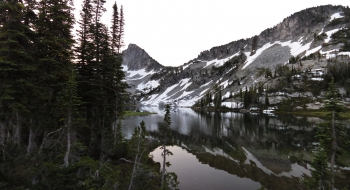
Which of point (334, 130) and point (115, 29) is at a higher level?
point (115, 29)

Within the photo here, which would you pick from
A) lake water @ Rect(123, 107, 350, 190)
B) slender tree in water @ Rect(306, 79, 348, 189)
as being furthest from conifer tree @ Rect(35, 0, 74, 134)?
slender tree in water @ Rect(306, 79, 348, 189)

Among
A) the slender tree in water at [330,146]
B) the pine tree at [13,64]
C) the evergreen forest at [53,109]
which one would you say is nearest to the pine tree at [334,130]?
the slender tree in water at [330,146]

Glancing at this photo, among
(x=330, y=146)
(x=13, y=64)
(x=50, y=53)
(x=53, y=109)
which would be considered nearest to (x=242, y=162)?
(x=330, y=146)

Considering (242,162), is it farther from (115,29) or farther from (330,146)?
(115,29)

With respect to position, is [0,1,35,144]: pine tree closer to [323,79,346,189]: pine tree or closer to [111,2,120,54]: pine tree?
[111,2,120,54]: pine tree

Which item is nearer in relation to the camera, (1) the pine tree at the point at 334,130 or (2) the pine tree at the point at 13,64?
(1) the pine tree at the point at 334,130

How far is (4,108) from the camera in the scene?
14.9 metres

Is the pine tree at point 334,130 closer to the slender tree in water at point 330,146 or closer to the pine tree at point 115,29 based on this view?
the slender tree in water at point 330,146

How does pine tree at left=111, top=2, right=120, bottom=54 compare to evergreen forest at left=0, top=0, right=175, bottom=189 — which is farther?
pine tree at left=111, top=2, right=120, bottom=54

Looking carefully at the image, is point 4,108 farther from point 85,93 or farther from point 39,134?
point 85,93

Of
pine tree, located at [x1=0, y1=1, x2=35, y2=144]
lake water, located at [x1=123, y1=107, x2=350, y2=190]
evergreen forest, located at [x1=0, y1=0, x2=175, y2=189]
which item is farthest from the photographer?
lake water, located at [x1=123, y1=107, x2=350, y2=190]

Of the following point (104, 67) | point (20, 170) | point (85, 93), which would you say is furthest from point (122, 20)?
point (20, 170)

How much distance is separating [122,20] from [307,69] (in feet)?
584

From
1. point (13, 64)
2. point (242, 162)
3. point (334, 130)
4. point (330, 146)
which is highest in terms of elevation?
point (13, 64)
